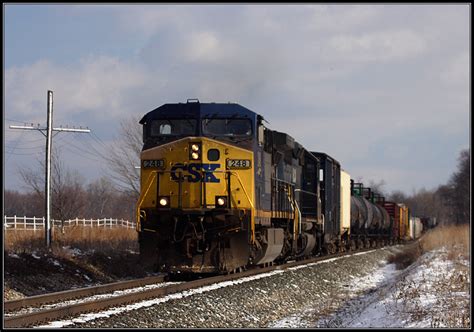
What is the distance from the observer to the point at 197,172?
13.9 m

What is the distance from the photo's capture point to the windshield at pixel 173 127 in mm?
14352

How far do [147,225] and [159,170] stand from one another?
113cm

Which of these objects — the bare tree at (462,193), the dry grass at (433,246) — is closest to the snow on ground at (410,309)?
the dry grass at (433,246)

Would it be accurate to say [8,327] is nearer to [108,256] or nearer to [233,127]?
[233,127]

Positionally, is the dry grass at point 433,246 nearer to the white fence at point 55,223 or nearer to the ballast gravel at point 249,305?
the ballast gravel at point 249,305

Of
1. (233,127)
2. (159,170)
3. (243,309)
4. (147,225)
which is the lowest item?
(243,309)

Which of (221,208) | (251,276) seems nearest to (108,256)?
(251,276)

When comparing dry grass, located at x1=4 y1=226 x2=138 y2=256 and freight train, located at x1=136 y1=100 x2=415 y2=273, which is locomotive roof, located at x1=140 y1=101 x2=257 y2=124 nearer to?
freight train, located at x1=136 y1=100 x2=415 y2=273

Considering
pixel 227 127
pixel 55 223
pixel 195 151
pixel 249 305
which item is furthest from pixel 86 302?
pixel 55 223

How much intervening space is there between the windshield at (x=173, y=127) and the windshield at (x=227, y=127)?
0.87ft

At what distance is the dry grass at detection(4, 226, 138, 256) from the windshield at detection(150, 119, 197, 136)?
5225 millimetres

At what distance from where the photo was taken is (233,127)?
14.5m

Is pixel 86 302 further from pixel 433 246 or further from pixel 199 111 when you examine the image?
pixel 433 246

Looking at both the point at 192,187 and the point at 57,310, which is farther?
the point at 192,187
